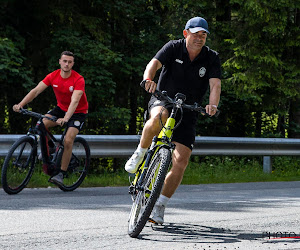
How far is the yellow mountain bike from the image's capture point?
5133 mm

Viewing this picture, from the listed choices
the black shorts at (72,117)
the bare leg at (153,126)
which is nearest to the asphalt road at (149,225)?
the bare leg at (153,126)

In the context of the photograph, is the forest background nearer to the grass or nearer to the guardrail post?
the grass

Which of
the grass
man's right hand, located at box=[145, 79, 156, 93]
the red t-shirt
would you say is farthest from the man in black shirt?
the grass

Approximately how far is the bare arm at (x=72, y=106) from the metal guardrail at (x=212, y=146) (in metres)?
1.41

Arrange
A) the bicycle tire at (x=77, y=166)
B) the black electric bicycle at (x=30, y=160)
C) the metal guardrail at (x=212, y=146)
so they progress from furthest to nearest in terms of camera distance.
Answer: the metal guardrail at (x=212, y=146) < the bicycle tire at (x=77, y=166) < the black electric bicycle at (x=30, y=160)

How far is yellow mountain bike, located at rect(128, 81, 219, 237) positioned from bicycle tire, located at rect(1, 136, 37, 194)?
3222 millimetres

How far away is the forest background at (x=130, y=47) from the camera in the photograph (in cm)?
1616

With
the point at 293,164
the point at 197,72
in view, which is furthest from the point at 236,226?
the point at 293,164

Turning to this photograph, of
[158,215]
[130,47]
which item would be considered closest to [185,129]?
[158,215]

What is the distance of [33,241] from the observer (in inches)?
190

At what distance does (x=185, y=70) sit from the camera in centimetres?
600

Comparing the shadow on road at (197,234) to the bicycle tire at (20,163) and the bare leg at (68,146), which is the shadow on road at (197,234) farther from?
the bare leg at (68,146)


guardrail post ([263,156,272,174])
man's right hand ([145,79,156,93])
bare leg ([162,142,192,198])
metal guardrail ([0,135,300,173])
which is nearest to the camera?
man's right hand ([145,79,156,93])

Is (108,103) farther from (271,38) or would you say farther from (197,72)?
(197,72)
